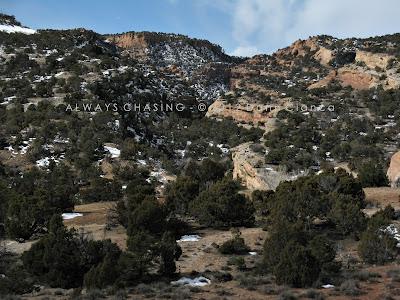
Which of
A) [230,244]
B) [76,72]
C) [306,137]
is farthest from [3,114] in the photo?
[230,244]

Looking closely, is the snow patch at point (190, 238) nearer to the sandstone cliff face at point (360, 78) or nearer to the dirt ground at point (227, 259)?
the dirt ground at point (227, 259)

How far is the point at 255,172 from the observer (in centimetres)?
4644

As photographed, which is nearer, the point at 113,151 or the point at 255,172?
the point at 255,172

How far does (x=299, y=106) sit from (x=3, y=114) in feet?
129

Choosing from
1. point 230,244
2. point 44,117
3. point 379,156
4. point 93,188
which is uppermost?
point 44,117

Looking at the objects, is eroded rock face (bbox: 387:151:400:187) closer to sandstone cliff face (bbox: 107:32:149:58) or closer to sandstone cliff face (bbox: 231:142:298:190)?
sandstone cliff face (bbox: 231:142:298:190)

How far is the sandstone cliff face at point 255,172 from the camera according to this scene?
148 feet

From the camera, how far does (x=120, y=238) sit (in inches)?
1073

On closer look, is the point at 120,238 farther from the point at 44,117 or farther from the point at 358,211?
the point at 44,117

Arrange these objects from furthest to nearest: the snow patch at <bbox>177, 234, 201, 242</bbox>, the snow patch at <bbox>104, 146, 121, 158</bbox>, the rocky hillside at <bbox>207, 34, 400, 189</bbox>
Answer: the snow patch at <bbox>104, 146, 121, 158</bbox> < the rocky hillside at <bbox>207, 34, 400, 189</bbox> < the snow patch at <bbox>177, 234, 201, 242</bbox>

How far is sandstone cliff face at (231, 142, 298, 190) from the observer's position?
A: 45125 mm

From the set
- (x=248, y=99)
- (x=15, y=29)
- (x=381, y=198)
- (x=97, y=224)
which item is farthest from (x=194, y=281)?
(x=15, y=29)

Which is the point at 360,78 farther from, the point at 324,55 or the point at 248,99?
the point at 324,55

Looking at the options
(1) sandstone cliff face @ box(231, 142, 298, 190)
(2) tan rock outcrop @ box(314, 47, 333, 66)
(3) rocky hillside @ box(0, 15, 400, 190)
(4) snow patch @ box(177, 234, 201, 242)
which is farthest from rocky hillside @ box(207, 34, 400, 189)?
(4) snow patch @ box(177, 234, 201, 242)
